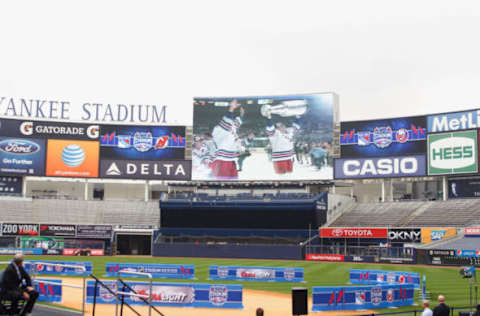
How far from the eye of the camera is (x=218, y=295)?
29516 mm

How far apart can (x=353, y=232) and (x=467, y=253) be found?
19272mm

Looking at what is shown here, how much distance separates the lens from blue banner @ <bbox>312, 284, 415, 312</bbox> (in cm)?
2786

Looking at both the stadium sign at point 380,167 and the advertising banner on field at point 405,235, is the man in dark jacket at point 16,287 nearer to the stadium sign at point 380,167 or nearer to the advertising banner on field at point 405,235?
the advertising banner on field at point 405,235

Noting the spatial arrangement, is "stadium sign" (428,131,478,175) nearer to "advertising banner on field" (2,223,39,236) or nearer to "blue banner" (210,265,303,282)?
"blue banner" (210,265,303,282)

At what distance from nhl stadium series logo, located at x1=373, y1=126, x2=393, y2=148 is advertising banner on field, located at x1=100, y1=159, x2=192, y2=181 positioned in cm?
2731

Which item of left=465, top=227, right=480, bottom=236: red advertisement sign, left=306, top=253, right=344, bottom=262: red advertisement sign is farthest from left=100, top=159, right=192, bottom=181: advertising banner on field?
left=465, top=227, right=480, bottom=236: red advertisement sign

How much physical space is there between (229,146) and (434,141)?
28.6 m

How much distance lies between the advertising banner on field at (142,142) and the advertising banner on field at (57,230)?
43.5 ft

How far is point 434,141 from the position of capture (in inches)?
3022

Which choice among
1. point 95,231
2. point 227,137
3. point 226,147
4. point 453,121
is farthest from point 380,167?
point 95,231

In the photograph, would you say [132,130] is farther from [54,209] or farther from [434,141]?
[434,141]

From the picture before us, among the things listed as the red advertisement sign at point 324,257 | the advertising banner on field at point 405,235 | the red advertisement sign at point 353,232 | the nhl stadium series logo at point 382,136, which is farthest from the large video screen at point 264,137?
the advertising banner on field at point 405,235

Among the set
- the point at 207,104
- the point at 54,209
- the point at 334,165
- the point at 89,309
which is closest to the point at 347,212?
the point at 334,165

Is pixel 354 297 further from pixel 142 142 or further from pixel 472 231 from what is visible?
pixel 142 142
